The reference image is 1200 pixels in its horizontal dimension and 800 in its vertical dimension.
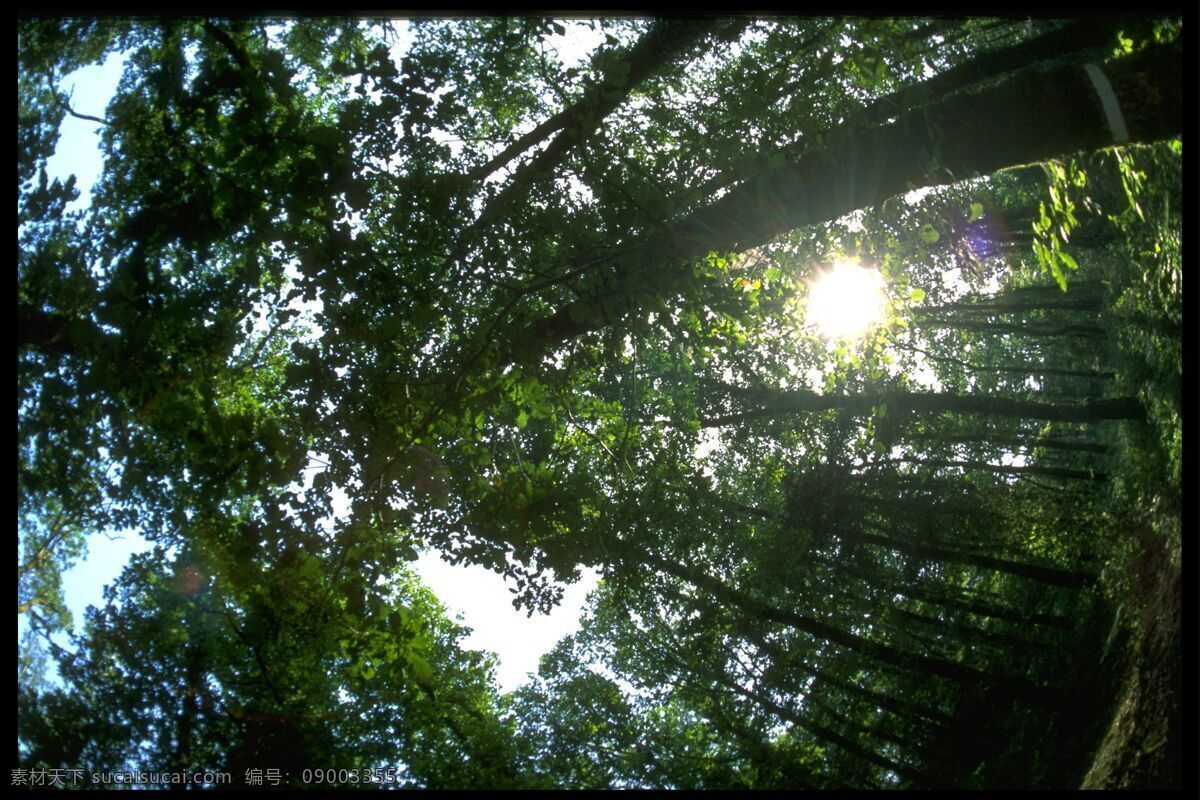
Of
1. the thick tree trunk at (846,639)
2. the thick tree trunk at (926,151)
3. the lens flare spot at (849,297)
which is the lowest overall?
the thick tree trunk at (846,639)

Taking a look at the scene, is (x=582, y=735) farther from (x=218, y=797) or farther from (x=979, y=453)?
(x=979, y=453)

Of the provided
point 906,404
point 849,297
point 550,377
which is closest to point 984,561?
point 906,404

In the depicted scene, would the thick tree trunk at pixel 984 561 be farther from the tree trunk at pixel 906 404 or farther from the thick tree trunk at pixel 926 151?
the thick tree trunk at pixel 926 151

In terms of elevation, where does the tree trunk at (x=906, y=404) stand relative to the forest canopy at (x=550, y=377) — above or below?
above

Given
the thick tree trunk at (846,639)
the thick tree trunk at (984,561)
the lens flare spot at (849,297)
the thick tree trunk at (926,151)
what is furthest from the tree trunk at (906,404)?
the thick tree trunk at (926,151)

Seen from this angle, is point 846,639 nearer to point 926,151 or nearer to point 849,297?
point 849,297

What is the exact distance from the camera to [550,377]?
6215mm

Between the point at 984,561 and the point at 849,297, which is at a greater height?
the point at 849,297

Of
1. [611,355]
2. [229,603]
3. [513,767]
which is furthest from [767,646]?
[229,603]

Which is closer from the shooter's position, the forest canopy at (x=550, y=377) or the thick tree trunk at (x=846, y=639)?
the forest canopy at (x=550, y=377)

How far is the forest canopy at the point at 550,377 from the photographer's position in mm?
4328

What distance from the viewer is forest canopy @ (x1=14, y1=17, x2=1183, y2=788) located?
4.33m

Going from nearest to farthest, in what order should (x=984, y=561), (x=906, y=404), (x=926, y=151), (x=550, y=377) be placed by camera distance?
(x=926, y=151)
(x=550, y=377)
(x=984, y=561)
(x=906, y=404)

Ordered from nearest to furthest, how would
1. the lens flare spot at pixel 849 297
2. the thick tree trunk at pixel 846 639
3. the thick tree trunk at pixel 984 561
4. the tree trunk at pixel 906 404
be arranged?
the lens flare spot at pixel 849 297, the thick tree trunk at pixel 846 639, the thick tree trunk at pixel 984 561, the tree trunk at pixel 906 404
